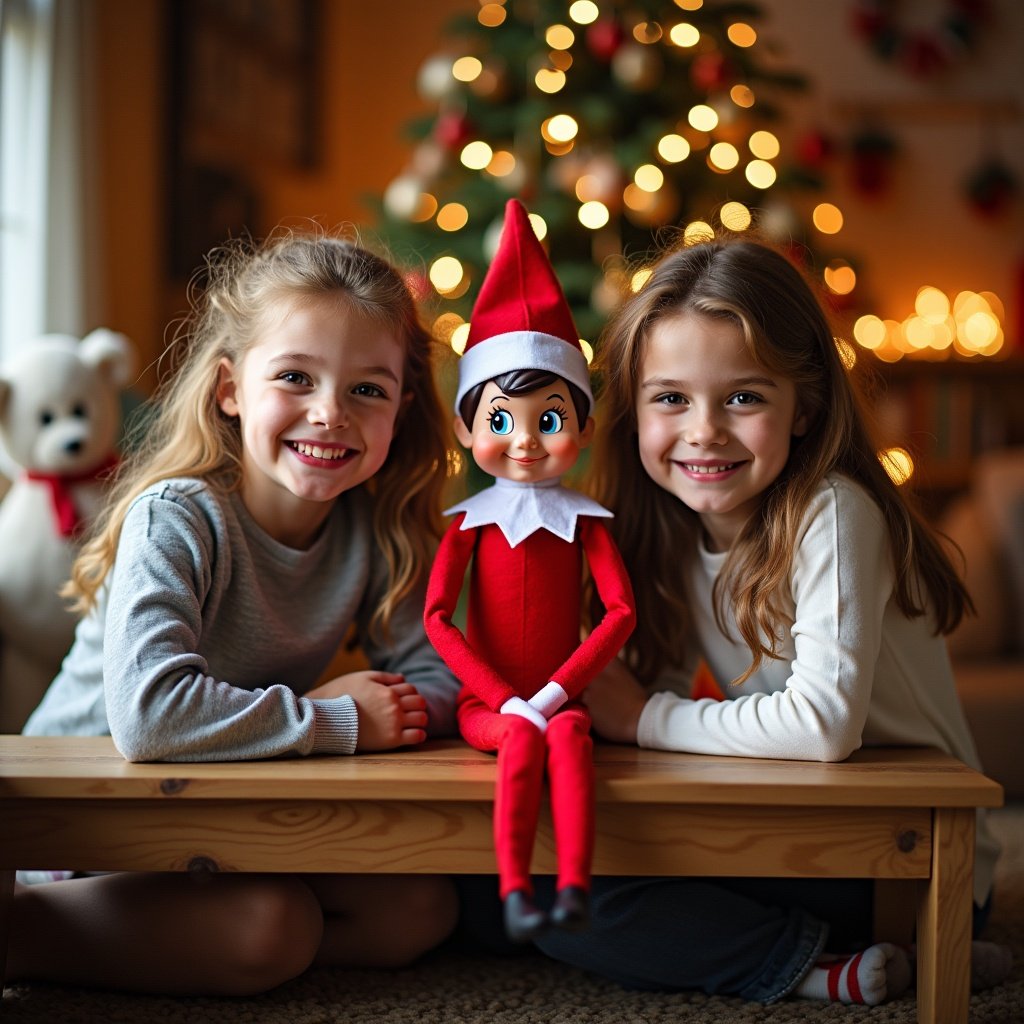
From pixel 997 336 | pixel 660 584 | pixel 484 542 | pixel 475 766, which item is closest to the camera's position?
pixel 475 766

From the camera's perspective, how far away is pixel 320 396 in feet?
4.36

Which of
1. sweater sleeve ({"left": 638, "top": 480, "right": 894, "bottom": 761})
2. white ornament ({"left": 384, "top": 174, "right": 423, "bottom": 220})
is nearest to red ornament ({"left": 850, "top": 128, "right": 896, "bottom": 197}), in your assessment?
white ornament ({"left": 384, "top": 174, "right": 423, "bottom": 220})

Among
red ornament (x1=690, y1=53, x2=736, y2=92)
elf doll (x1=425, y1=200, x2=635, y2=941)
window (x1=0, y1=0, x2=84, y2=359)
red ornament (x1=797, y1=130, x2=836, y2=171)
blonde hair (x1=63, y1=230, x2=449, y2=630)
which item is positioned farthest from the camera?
red ornament (x1=797, y1=130, x2=836, y2=171)

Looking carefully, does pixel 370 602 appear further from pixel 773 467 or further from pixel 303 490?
pixel 773 467

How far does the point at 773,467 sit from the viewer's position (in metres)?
1.33

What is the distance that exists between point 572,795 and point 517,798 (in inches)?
2.0

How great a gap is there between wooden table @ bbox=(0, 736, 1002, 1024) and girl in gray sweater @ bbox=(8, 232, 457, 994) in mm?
62

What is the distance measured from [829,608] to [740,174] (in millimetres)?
1986

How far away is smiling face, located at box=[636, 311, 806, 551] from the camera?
1.30 meters

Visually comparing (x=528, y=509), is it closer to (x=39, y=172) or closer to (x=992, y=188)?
(x=39, y=172)

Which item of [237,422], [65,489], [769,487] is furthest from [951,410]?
[237,422]

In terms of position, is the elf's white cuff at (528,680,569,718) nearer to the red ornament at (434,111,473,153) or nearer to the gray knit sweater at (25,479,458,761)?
the gray knit sweater at (25,479,458,761)

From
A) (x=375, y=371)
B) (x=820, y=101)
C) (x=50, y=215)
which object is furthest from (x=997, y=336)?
(x=375, y=371)

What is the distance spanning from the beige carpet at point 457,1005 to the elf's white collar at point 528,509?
0.51 metres
